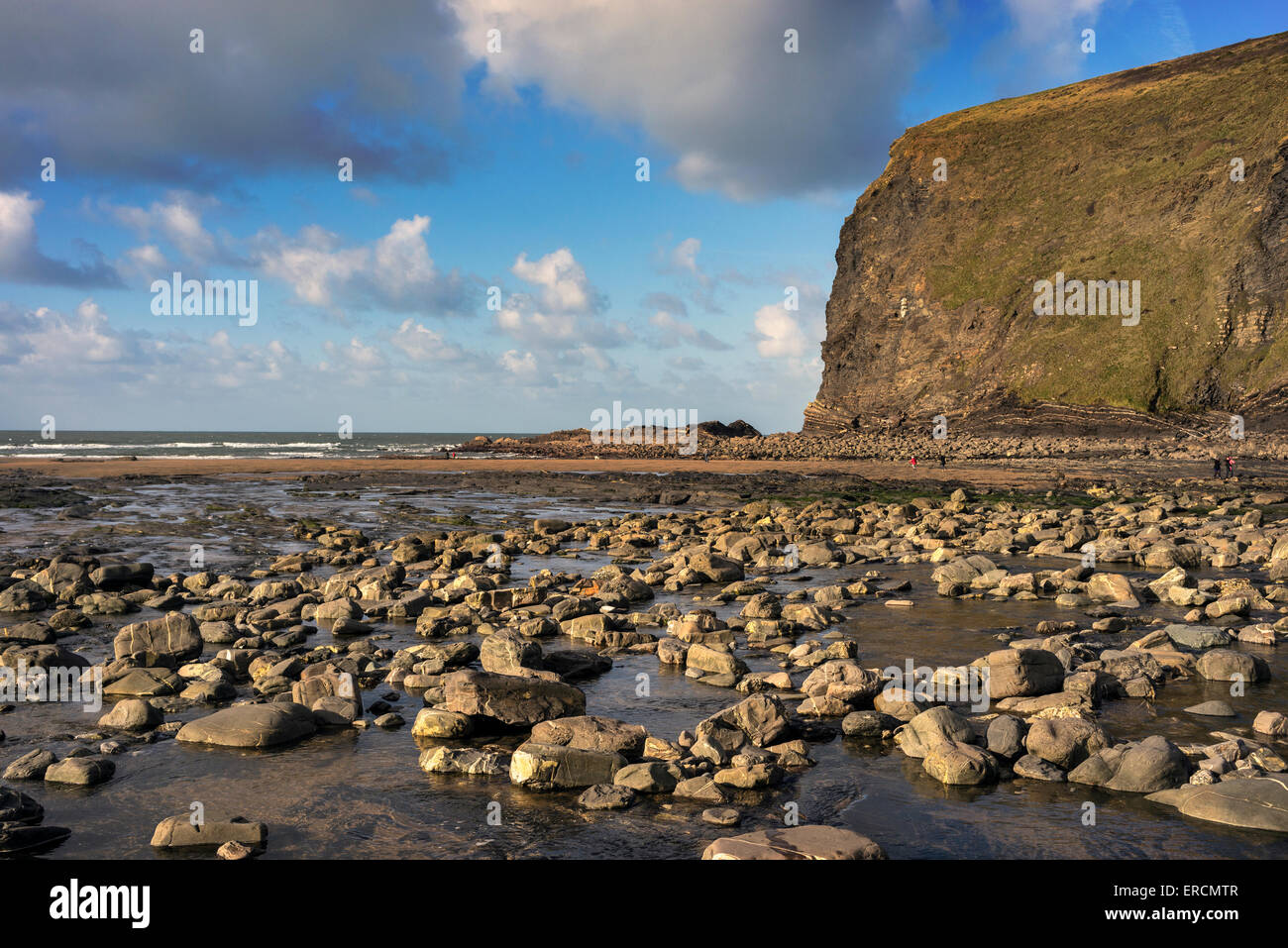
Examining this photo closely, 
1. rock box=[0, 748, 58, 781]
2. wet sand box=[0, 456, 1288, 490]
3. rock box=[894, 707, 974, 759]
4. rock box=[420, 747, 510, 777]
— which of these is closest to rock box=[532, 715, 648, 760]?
rock box=[420, 747, 510, 777]

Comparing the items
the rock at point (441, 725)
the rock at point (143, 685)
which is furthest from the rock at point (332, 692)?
the rock at point (143, 685)

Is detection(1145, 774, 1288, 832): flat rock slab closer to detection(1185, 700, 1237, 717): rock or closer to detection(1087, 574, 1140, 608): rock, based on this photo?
detection(1185, 700, 1237, 717): rock

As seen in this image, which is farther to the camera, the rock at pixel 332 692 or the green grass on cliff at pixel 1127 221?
the green grass on cliff at pixel 1127 221

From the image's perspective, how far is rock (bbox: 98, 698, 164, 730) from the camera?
328 inches

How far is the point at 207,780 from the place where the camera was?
23.3 feet

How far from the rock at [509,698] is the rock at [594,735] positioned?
2.09 ft

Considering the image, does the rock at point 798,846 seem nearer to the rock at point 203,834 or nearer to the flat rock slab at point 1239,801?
the flat rock slab at point 1239,801

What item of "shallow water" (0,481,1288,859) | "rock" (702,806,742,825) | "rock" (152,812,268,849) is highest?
"rock" (152,812,268,849)

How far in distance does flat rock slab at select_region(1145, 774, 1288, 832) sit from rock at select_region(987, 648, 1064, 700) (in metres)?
2.48

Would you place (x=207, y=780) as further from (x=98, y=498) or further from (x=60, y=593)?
(x=98, y=498)

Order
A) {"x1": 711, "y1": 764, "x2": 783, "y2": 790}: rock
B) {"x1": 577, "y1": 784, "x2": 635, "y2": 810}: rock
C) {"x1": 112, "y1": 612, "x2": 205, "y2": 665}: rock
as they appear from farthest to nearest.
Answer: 1. {"x1": 112, "y1": 612, "x2": 205, "y2": 665}: rock
2. {"x1": 711, "y1": 764, "x2": 783, "y2": 790}: rock
3. {"x1": 577, "y1": 784, "x2": 635, "y2": 810}: rock

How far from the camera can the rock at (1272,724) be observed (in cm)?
781

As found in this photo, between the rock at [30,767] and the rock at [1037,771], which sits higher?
the rock at [30,767]
